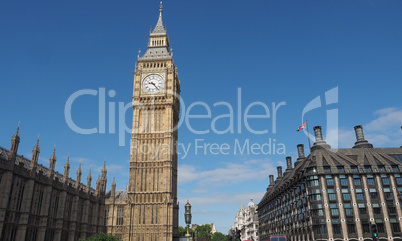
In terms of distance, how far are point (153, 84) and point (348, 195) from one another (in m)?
57.6

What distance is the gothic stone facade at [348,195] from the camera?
69438mm

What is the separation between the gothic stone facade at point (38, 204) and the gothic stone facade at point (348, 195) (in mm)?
51450

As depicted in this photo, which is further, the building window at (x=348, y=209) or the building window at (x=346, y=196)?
the building window at (x=346, y=196)

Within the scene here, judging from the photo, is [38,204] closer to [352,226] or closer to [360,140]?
[352,226]

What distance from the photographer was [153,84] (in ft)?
286

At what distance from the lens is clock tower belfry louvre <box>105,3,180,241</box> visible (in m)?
72.6

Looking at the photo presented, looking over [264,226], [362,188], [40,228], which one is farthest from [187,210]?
[264,226]

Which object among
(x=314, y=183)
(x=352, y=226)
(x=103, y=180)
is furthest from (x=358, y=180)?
(x=103, y=180)

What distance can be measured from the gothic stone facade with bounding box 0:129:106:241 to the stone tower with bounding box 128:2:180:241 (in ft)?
36.9

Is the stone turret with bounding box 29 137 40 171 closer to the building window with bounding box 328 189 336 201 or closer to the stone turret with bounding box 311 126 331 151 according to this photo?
the building window with bounding box 328 189 336 201

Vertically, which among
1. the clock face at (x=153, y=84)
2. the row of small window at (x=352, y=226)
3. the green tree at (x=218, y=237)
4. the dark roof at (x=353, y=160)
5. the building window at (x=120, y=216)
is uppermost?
the clock face at (x=153, y=84)

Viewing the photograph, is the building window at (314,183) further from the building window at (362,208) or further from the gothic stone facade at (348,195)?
the building window at (362,208)

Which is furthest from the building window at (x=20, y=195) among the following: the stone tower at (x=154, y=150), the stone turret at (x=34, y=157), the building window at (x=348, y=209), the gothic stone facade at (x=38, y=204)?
the building window at (x=348, y=209)

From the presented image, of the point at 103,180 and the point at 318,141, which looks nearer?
the point at 103,180
